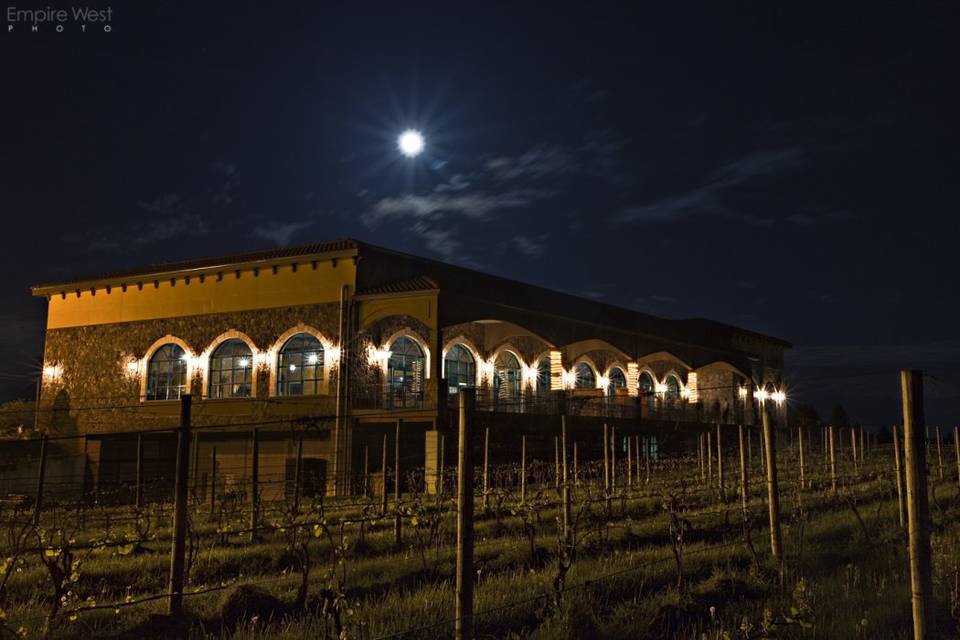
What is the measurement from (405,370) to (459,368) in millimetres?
3758

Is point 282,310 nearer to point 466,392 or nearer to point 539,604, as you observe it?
point 539,604

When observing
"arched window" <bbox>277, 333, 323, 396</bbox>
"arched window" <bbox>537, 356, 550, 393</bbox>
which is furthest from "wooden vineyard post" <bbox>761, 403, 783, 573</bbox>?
"arched window" <bbox>537, 356, 550, 393</bbox>

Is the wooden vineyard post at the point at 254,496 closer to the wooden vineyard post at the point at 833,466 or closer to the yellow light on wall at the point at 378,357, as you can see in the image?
the yellow light on wall at the point at 378,357

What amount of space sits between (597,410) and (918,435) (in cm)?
2550

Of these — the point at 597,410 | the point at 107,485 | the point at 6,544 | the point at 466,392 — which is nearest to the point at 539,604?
the point at 466,392

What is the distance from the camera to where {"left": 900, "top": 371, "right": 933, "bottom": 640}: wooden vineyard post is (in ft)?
20.1

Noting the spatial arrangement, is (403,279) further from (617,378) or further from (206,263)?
(617,378)

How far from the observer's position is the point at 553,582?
351 inches

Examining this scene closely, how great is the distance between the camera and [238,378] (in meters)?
26.6

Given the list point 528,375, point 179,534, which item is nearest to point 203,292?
point 528,375

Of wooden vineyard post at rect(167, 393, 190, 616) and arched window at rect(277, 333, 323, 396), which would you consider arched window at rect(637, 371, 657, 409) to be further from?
wooden vineyard post at rect(167, 393, 190, 616)

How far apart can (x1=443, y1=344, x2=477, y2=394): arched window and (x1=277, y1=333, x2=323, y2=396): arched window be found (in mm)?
5392

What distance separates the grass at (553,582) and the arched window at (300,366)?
995 cm

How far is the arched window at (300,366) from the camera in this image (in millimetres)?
24984
